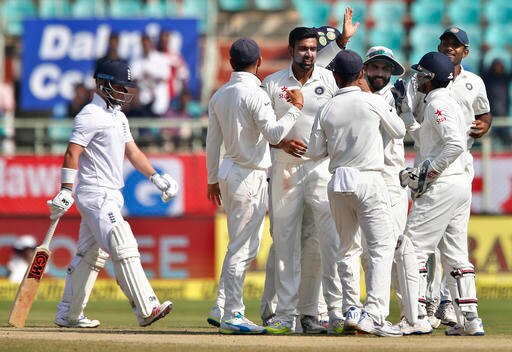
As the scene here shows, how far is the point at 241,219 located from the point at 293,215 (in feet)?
1.33

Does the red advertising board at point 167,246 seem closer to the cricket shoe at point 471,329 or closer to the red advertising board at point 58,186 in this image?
the red advertising board at point 58,186

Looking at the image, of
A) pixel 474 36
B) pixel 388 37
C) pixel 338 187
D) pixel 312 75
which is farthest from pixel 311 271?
pixel 474 36

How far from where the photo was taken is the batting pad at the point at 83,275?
9.98 metres

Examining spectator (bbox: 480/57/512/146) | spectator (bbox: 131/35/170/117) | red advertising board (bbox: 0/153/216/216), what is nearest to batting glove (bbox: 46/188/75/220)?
red advertising board (bbox: 0/153/216/216)

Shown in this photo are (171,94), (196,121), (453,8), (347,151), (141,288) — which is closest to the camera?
(347,151)

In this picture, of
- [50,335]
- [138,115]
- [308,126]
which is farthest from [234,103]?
[138,115]

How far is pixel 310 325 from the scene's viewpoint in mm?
9719

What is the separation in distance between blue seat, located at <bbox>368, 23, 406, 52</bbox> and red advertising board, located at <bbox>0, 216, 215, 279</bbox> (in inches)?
227

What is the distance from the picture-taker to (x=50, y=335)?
9.13 m

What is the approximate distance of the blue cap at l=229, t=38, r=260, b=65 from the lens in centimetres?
930

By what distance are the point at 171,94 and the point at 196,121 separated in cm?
170

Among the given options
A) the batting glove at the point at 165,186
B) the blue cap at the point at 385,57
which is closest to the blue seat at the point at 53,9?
the batting glove at the point at 165,186

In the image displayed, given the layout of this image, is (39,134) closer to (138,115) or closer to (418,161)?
(138,115)

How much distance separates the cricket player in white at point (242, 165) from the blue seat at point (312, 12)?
39.2 ft
